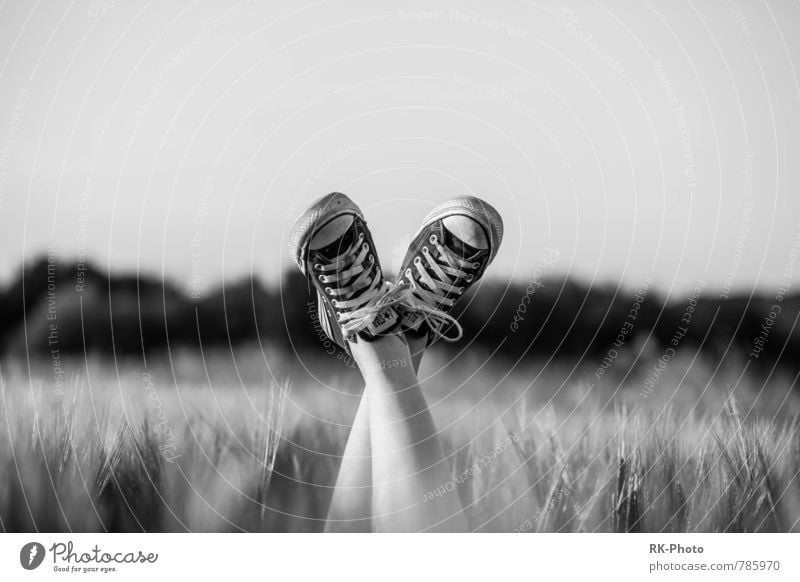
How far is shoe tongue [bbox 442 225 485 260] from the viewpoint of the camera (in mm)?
1147

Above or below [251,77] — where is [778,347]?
below

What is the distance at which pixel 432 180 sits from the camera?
1269 mm

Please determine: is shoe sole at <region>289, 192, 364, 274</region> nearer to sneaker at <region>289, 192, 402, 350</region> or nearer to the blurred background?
sneaker at <region>289, 192, 402, 350</region>

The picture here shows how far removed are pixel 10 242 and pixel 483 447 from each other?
0.74 metres

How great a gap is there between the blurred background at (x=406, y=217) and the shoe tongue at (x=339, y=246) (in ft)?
0.51

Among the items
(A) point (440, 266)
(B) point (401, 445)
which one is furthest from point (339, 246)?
(B) point (401, 445)

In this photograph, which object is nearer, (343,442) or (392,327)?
(392,327)

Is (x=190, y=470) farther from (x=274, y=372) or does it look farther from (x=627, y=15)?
(x=627, y=15)

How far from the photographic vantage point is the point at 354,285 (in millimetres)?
1110

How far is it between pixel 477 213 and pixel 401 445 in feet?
1.06

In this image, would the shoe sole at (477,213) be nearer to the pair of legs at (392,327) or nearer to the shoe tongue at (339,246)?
the pair of legs at (392,327)

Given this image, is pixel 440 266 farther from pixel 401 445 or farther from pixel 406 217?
pixel 401 445
